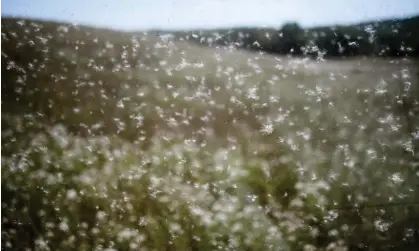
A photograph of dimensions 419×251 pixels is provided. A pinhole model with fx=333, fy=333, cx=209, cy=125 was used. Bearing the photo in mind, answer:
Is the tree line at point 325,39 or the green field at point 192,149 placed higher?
the tree line at point 325,39

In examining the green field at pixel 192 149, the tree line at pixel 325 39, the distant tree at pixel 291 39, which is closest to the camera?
the green field at pixel 192 149

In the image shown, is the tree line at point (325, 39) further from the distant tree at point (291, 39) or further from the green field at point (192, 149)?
the green field at point (192, 149)

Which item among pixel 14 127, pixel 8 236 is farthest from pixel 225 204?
pixel 14 127

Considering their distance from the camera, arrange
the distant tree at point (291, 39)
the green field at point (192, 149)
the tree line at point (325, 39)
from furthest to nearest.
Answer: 1. the distant tree at point (291, 39)
2. the tree line at point (325, 39)
3. the green field at point (192, 149)

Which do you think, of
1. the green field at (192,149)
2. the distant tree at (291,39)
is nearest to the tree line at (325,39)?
the distant tree at (291,39)

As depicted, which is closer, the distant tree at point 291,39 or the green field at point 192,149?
the green field at point 192,149

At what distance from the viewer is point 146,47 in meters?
4.09

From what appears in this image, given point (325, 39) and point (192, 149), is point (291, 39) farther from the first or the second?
point (192, 149)

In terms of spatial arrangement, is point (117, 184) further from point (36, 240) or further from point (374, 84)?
point (374, 84)

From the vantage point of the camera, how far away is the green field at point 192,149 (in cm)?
227

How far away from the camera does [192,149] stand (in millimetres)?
2904

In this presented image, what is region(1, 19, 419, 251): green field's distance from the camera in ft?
7.45

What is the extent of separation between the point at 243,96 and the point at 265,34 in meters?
2.10

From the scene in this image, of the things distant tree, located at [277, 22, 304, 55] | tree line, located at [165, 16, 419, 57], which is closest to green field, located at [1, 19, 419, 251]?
tree line, located at [165, 16, 419, 57]
